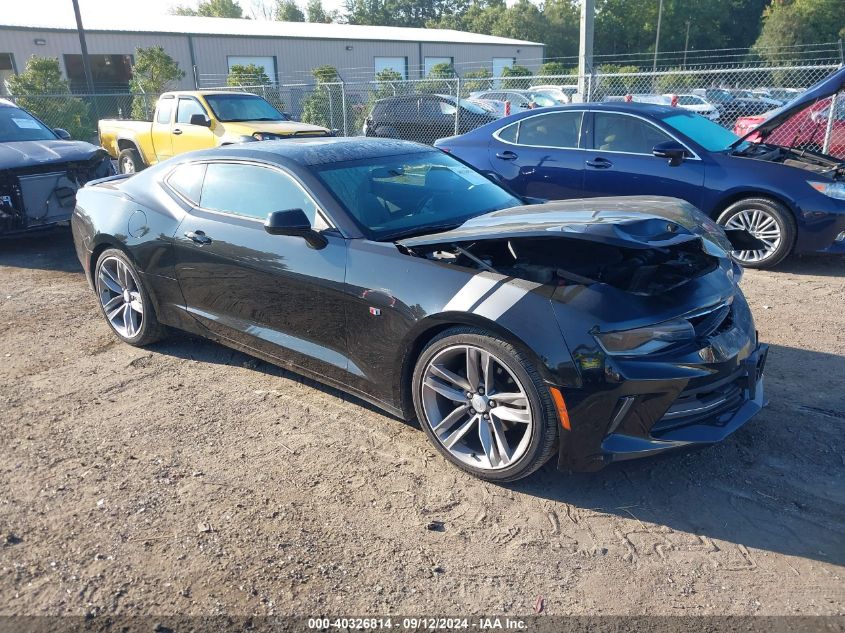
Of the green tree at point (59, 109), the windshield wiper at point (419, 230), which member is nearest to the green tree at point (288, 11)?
the green tree at point (59, 109)

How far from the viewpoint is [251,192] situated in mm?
4293

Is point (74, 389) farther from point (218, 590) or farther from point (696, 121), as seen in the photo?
point (696, 121)

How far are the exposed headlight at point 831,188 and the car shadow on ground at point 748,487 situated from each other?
338cm

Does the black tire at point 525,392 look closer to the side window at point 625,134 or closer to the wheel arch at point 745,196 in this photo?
the wheel arch at point 745,196

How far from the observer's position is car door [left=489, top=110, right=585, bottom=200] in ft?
24.9

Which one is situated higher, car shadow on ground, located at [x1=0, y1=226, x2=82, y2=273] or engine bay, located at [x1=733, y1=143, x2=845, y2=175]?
engine bay, located at [x1=733, y1=143, x2=845, y2=175]

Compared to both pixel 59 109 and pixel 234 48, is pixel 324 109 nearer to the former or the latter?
pixel 59 109

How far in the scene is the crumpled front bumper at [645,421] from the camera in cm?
290

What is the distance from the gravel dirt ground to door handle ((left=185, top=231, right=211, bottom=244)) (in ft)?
3.08

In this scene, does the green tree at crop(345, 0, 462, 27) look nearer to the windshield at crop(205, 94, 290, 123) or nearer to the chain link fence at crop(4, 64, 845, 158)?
the chain link fence at crop(4, 64, 845, 158)

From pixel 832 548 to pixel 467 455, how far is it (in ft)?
5.22

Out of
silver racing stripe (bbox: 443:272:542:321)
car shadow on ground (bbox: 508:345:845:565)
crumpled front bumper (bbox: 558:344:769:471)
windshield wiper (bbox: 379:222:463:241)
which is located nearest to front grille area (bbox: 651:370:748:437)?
crumpled front bumper (bbox: 558:344:769:471)

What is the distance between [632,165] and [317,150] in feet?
13.5

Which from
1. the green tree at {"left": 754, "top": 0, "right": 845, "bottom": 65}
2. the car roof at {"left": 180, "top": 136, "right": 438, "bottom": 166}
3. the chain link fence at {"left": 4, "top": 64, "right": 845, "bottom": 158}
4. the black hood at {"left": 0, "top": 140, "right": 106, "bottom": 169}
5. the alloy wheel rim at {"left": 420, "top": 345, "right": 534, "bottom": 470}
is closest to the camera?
the alloy wheel rim at {"left": 420, "top": 345, "right": 534, "bottom": 470}
